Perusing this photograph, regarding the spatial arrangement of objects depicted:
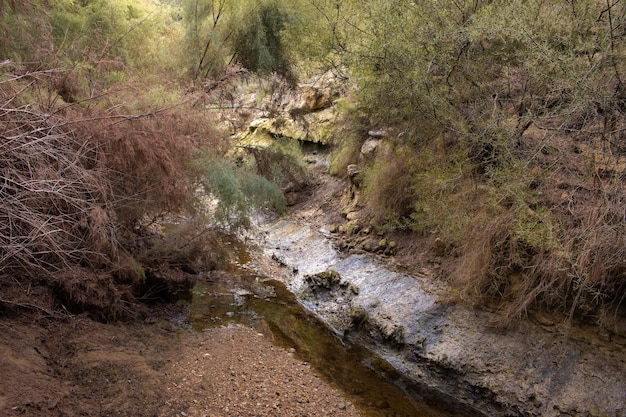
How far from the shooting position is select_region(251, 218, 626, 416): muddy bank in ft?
17.5

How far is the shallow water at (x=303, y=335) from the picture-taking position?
5.80m

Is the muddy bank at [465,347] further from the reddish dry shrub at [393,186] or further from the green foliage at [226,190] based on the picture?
the green foliage at [226,190]

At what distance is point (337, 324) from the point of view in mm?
8102

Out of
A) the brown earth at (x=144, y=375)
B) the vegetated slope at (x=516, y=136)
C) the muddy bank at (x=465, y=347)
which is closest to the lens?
the brown earth at (x=144, y=375)

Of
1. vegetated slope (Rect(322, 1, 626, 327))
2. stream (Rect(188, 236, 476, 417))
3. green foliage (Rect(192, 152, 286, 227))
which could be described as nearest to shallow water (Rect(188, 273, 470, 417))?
stream (Rect(188, 236, 476, 417))

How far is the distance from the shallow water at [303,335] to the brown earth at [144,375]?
1.20 ft

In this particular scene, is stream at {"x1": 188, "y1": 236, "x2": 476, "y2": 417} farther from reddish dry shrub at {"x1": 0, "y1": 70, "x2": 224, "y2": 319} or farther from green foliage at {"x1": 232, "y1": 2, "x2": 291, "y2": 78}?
green foliage at {"x1": 232, "y1": 2, "x2": 291, "y2": 78}

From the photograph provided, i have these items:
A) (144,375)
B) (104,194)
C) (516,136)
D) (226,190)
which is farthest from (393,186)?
(144,375)

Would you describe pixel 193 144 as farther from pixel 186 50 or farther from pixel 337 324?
pixel 186 50

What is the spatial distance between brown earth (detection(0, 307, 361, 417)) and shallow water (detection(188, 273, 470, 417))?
364mm

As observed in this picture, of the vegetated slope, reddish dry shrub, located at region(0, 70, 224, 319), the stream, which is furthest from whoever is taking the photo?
the stream

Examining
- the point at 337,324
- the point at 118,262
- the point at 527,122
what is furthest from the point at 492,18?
the point at 118,262

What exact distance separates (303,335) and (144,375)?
3.07m

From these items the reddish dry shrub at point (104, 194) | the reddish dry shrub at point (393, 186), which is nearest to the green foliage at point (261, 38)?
the reddish dry shrub at point (393, 186)
